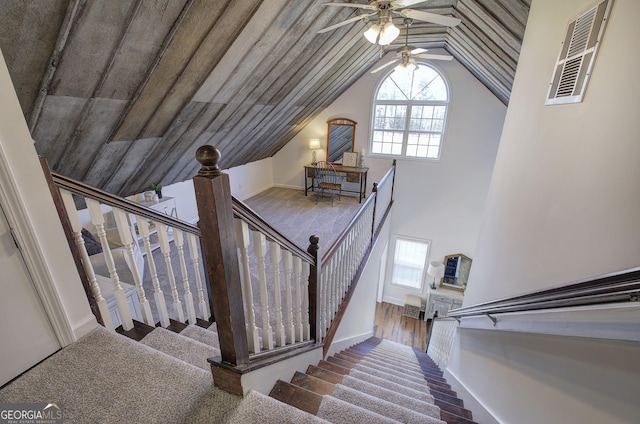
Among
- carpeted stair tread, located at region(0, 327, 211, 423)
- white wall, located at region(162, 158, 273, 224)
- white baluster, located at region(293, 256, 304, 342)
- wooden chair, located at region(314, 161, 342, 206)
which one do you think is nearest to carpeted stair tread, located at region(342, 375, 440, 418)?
white baluster, located at region(293, 256, 304, 342)

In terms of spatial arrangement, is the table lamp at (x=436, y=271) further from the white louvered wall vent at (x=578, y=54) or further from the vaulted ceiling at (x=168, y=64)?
the white louvered wall vent at (x=578, y=54)

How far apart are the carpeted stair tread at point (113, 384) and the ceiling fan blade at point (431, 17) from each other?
2600 millimetres

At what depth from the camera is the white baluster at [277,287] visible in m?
1.37

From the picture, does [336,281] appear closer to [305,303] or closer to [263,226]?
[305,303]

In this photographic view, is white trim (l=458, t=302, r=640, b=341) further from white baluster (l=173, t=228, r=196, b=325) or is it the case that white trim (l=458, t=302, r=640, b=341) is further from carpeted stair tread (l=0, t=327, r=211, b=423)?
white baluster (l=173, t=228, r=196, b=325)

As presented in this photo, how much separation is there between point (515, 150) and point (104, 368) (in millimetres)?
2740

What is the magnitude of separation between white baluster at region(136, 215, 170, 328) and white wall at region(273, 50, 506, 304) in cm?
539

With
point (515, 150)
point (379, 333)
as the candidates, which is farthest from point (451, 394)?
point (379, 333)

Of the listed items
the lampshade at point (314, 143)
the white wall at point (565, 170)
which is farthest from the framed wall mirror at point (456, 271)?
the white wall at point (565, 170)

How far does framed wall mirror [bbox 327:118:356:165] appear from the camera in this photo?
6359 mm

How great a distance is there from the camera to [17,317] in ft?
4.00

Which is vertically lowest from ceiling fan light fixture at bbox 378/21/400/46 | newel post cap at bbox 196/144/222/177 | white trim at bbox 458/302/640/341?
white trim at bbox 458/302/640/341

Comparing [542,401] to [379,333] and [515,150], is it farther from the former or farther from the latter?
[379,333]

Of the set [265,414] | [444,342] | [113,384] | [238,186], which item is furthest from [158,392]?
[238,186]
